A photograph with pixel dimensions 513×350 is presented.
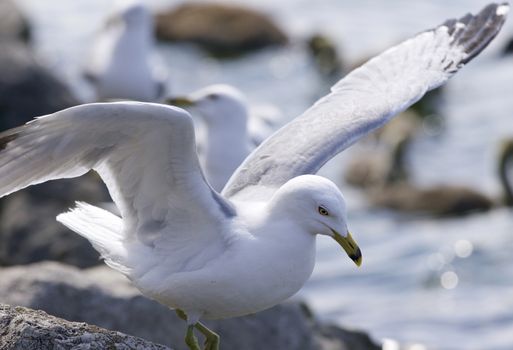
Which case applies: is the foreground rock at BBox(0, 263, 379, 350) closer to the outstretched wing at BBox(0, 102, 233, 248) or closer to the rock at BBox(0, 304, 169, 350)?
the outstretched wing at BBox(0, 102, 233, 248)

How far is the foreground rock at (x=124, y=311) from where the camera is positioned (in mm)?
7910

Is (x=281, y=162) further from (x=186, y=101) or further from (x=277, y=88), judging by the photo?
(x=277, y=88)

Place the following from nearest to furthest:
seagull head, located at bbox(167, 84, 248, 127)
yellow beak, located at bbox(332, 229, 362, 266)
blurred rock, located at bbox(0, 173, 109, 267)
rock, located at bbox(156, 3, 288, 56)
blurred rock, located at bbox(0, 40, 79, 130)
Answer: yellow beak, located at bbox(332, 229, 362, 266)
blurred rock, located at bbox(0, 173, 109, 267)
seagull head, located at bbox(167, 84, 248, 127)
blurred rock, located at bbox(0, 40, 79, 130)
rock, located at bbox(156, 3, 288, 56)

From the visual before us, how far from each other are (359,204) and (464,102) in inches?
151

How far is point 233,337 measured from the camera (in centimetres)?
837

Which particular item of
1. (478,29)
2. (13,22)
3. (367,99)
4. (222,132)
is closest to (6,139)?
(367,99)

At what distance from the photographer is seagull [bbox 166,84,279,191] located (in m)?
10.3

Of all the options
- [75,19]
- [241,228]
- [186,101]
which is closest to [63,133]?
[241,228]

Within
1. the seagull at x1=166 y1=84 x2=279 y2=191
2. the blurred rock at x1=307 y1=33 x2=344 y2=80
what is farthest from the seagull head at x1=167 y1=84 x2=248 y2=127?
the blurred rock at x1=307 y1=33 x2=344 y2=80

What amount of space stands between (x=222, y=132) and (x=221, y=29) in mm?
12942

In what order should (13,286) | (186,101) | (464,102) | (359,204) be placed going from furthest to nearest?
(464,102), (359,204), (186,101), (13,286)

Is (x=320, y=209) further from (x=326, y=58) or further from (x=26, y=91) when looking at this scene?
(x=326, y=58)

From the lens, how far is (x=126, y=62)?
579 inches

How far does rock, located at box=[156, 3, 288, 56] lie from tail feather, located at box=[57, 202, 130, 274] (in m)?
15.7
